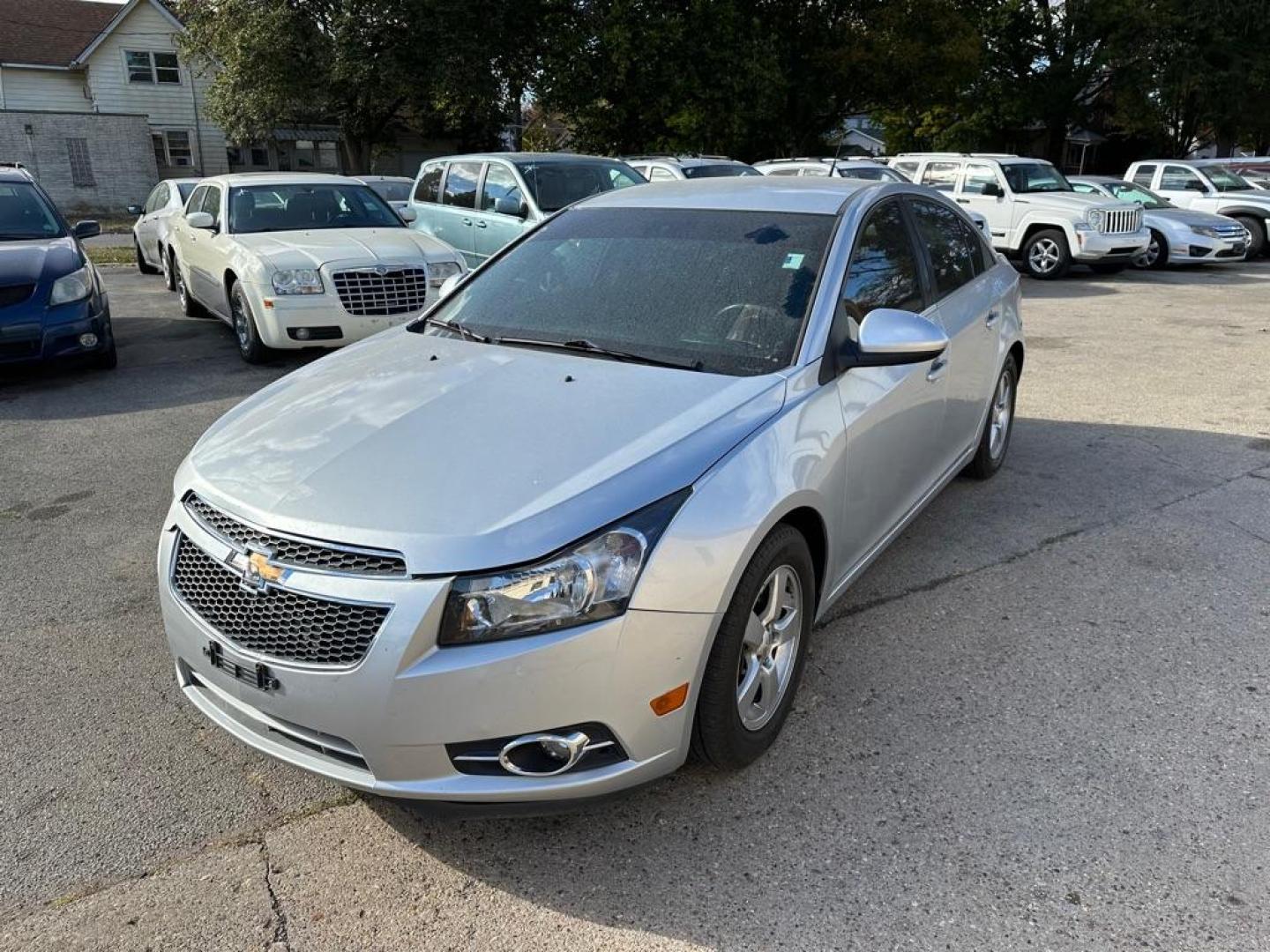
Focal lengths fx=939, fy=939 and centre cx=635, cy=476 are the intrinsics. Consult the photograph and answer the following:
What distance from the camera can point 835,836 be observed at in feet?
8.57

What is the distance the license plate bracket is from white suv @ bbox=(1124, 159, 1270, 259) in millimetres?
19721

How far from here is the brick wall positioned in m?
32.0

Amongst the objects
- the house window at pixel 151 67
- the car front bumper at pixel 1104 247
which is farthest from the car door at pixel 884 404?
the house window at pixel 151 67

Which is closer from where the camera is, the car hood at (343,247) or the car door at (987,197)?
the car hood at (343,247)

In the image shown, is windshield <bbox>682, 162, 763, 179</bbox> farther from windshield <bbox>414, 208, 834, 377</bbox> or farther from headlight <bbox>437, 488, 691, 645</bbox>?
headlight <bbox>437, 488, 691, 645</bbox>

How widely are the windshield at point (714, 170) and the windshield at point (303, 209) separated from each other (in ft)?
18.0

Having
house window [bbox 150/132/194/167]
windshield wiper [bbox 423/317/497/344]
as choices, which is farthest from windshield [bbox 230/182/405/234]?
house window [bbox 150/132/194/167]

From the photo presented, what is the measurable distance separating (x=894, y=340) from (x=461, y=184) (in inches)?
362

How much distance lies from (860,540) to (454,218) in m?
8.92

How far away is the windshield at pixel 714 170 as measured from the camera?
45.0 feet

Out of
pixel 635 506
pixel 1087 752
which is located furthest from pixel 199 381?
pixel 1087 752

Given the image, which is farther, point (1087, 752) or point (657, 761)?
point (1087, 752)

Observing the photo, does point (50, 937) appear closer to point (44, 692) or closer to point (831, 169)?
point (44, 692)

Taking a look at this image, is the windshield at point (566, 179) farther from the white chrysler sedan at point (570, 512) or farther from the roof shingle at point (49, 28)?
the roof shingle at point (49, 28)
